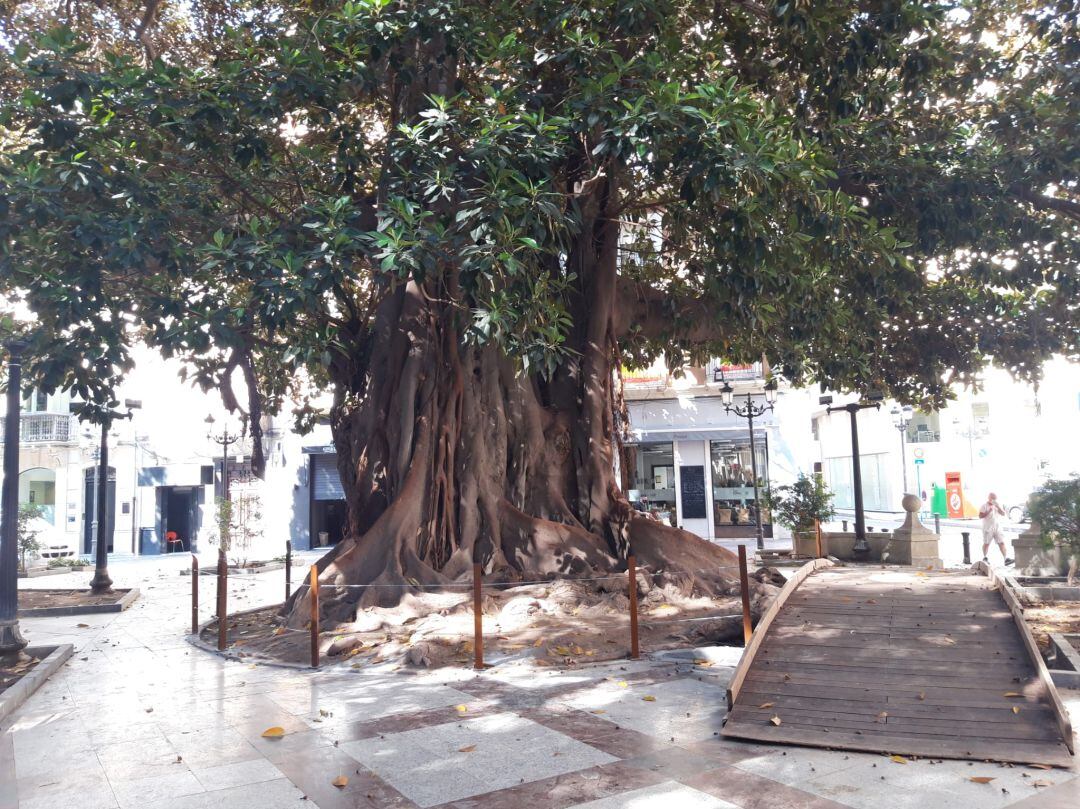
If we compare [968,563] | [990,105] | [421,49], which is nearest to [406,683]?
[421,49]

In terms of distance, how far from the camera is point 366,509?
40.1ft

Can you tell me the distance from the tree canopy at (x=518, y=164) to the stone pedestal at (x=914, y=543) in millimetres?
6107

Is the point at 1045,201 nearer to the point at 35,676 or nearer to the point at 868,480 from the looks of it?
the point at 35,676

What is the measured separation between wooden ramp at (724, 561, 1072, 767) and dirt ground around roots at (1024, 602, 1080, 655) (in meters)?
1.51

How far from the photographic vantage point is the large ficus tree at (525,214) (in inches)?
339

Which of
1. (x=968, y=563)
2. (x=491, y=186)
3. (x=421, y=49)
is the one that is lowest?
(x=968, y=563)

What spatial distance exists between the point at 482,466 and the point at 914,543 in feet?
34.4

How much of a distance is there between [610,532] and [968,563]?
A: 34.7 feet

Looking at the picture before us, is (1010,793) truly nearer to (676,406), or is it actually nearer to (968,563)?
(968,563)

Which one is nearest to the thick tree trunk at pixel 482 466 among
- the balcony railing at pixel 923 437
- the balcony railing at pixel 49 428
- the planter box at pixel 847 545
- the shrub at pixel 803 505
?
the planter box at pixel 847 545

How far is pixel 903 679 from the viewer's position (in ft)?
22.4

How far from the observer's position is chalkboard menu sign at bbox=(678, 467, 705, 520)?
29344 millimetres

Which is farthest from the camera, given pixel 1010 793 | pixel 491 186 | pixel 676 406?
pixel 676 406

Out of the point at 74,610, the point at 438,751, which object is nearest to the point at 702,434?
the point at 74,610
